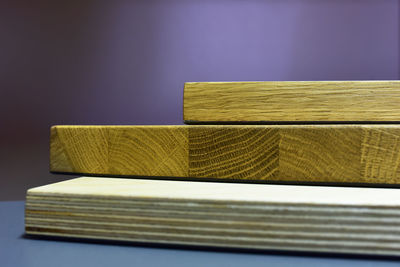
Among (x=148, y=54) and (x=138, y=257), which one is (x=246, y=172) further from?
(x=148, y=54)

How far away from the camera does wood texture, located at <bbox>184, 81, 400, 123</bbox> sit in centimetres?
35

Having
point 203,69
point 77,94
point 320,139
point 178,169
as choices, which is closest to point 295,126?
point 320,139

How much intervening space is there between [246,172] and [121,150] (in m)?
0.14

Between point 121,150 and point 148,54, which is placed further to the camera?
point 148,54

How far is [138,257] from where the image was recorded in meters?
0.27

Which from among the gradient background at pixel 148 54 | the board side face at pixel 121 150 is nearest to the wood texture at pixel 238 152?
the board side face at pixel 121 150

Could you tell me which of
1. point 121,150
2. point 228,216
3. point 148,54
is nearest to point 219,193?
point 228,216

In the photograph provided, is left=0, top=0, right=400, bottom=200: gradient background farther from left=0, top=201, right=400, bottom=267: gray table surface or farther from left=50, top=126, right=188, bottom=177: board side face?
left=0, top=201, right=400, bottom=267: gray table surface

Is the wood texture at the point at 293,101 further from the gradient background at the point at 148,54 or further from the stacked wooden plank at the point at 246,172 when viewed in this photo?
the gradient background at the point at 148,54

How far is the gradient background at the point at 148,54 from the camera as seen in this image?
0.56 m

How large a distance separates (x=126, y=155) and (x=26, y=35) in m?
0.34

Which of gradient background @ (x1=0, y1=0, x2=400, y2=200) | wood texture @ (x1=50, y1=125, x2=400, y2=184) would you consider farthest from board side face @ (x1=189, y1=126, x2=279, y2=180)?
gradient background @ (x1=0, y1=0, x2=400, y2=200)

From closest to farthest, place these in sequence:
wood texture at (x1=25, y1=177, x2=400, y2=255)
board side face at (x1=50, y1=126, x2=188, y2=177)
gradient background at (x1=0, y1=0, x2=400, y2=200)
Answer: wood texture at (x1=25, y1=177, x2=400, y2=255), board side face at (x1=50, y1=126, x2=188, y2=177), gradient background at (x1=0, y1=0, x2=400, y2=200)

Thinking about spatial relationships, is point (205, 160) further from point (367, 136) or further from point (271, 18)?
point (271, 18)
